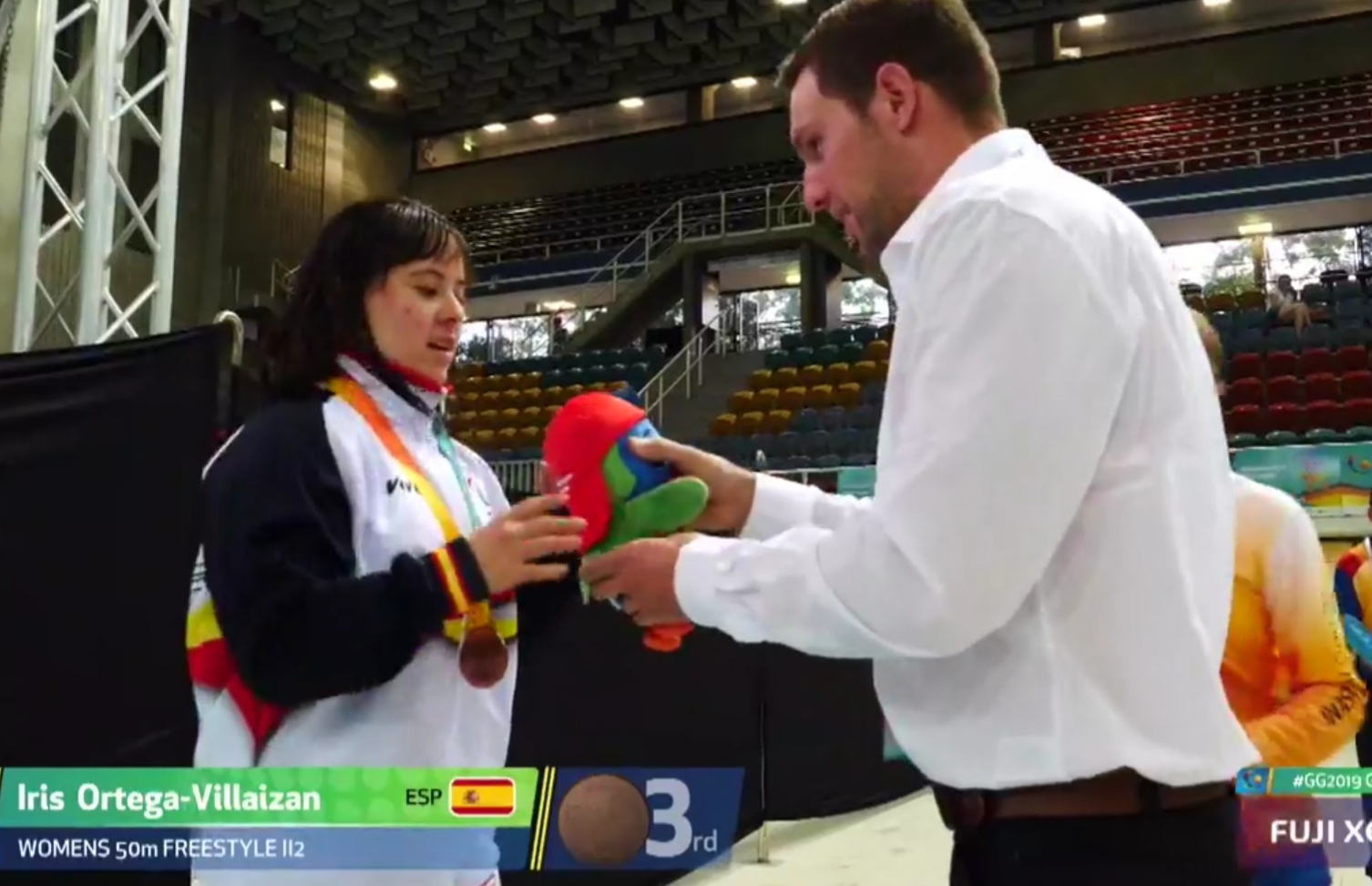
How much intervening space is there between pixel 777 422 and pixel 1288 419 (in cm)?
445

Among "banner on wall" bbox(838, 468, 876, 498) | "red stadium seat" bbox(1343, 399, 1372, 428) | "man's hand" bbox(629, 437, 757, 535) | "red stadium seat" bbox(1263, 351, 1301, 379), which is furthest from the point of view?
"red stadium seat" bbox(1263, 351, 1301, 379)

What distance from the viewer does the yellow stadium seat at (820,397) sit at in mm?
11453

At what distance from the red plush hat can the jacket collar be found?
166 mm

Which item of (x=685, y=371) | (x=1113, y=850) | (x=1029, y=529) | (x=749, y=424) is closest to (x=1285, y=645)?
(x=1113, y=850)

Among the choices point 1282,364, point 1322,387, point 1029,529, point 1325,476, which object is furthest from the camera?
point 1282,364

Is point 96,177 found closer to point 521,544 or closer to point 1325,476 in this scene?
point 521,544

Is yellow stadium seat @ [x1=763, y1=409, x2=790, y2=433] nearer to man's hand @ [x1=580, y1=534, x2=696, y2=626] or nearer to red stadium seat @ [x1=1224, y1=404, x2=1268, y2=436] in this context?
red stadium seat @ [x1=1224, y1=404, x2=1268, y2=436]

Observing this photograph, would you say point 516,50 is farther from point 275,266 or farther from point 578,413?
point 578,413

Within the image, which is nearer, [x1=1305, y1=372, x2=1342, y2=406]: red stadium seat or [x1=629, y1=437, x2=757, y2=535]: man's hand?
[x1=629, y1=437, x2=757, y2=535]: man's hand

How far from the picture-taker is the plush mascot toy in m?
1.27

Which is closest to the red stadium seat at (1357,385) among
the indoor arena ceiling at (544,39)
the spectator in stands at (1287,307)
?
the spectator in stands at (1287,307)

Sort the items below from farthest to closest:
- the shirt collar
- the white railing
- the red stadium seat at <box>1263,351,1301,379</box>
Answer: the white railing < the red stadium seat at <box>1263,351,1301,379</box> < the shirt collar

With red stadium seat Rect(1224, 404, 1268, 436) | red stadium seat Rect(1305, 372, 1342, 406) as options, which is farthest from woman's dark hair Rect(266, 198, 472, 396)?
red stadium seat Rect(1305, 372, 1342, 406)

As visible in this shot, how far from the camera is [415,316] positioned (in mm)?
1388
